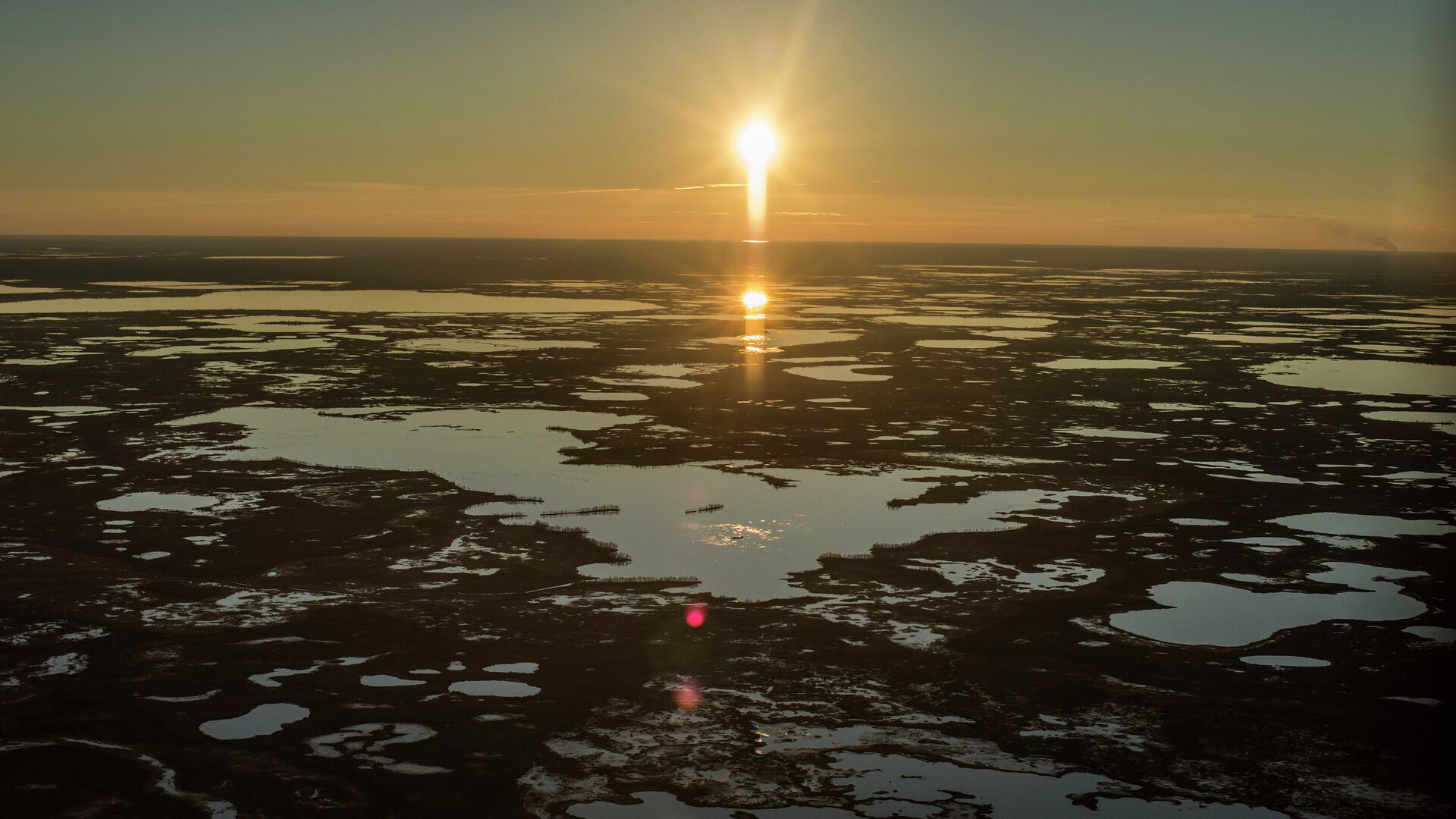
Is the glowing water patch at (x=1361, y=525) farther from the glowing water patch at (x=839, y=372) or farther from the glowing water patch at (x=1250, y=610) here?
the glowing water patch at (x=839, y=372)

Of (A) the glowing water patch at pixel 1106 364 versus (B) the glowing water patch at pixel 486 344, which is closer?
(A) the glowing water patch at pixel 1106 364

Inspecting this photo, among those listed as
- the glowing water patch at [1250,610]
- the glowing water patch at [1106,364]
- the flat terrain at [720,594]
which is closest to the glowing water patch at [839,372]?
the flat terrain at [720,594]

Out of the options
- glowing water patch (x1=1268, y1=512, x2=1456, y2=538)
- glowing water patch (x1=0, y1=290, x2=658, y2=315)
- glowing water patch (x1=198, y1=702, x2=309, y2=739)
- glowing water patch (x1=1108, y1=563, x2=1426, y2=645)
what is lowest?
glowing water patch (x1=1108, y1=563, x2=1426, y2=645)

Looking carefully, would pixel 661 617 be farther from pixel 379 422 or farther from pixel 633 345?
pixel 633 345

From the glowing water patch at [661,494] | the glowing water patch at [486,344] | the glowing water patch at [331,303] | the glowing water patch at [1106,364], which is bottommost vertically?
the glowing water patch at [661,494]

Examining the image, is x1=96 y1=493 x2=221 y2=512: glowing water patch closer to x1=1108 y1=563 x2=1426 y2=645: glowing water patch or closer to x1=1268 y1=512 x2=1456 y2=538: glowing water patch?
x1=1108 y1=563 x2=1426 y2=645: glowing water patch

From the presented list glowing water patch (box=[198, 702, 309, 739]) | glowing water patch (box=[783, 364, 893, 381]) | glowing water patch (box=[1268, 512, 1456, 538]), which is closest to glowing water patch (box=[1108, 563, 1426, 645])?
glowing water patch (box=[1268, 512, 1456, 538])

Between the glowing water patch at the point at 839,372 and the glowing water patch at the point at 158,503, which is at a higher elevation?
the glowing water patch at the point at 839,372

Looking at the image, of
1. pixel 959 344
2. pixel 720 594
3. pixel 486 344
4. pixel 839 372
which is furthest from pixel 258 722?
pixel 959 344

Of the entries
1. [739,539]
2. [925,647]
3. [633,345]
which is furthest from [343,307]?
[925,647]
